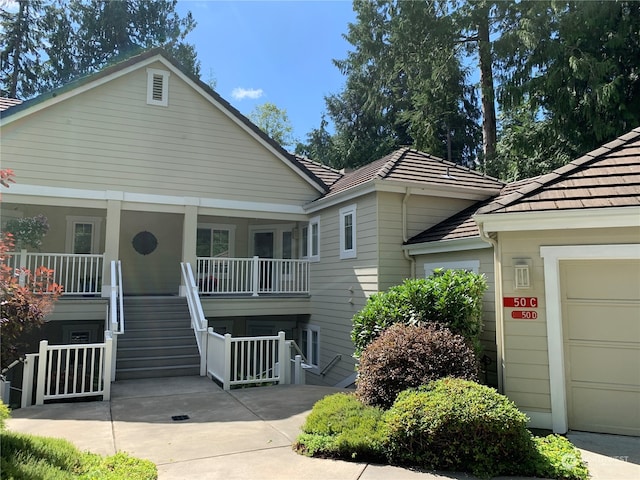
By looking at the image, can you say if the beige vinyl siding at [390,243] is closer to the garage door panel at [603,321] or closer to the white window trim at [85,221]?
the garage door panel at [603,321]

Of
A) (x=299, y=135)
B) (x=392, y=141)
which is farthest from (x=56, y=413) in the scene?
(x=299, y=135)

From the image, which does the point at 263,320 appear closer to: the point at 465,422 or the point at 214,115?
the point at 214,115

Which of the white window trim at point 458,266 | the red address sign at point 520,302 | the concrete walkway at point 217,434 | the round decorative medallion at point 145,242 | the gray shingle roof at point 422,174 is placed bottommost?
the concrete walkway at point 217,434

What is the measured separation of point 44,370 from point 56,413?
0.90 m

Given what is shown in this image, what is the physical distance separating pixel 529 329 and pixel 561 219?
1.55 m

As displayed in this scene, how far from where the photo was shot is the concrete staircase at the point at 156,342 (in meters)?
9.25

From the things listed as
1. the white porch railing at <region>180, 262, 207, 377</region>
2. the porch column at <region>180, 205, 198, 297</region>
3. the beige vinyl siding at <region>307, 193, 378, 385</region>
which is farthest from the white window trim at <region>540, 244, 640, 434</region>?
the porch column at <region>180, 205, 198, 297</region>

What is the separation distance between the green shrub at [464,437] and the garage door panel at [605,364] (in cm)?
186

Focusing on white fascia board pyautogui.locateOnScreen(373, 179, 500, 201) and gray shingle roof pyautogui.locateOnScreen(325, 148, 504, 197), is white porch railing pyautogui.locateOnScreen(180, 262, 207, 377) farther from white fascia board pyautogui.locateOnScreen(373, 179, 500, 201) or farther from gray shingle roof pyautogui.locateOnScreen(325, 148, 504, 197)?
white fascia board pyautogui.locateOnScreen(373, 179, 500, 201)

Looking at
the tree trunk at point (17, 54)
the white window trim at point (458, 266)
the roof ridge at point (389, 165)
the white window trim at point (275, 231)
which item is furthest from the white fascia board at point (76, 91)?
the tree trunk at point (17, 54)

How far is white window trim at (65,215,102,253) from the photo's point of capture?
1317 cm

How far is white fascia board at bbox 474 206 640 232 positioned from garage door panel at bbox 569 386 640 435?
7.02 feet

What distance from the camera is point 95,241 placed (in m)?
13.5

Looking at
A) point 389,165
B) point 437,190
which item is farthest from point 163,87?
point 437,190
